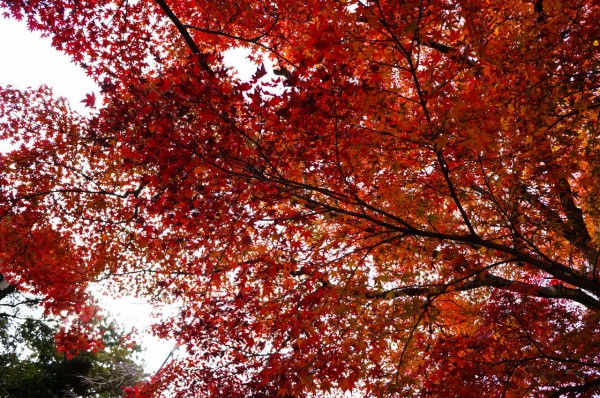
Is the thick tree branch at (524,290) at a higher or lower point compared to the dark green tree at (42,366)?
higher

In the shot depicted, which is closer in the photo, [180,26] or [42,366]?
[180,26]

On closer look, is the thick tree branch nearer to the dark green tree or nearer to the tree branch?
the tree branch

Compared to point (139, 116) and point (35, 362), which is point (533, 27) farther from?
point (35, 362)

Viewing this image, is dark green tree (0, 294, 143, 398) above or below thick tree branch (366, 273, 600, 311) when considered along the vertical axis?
below

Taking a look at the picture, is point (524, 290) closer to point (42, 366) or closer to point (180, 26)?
point (180, 26)

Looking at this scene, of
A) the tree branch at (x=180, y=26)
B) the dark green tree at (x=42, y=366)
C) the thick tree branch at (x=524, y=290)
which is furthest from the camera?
the dark green tree at (x=42, y=366)

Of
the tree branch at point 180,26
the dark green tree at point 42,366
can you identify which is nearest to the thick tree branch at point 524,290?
the tree branch at point 180,26

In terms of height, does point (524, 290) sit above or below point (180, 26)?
below

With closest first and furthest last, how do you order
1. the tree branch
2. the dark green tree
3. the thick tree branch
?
the tree branch, the thick tree branch, the dark green tree

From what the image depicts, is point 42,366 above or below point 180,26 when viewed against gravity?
below

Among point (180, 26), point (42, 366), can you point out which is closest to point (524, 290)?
point (180, 26)

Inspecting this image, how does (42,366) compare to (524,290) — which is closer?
(524,290)

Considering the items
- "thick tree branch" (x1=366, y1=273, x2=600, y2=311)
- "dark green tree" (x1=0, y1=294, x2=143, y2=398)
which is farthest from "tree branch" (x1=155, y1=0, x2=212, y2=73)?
"dark green tree" (x1=0, y1=294, x2=143, y2=398)

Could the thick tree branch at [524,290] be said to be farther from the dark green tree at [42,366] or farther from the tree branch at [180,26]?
the dark green tree at [42,366]
